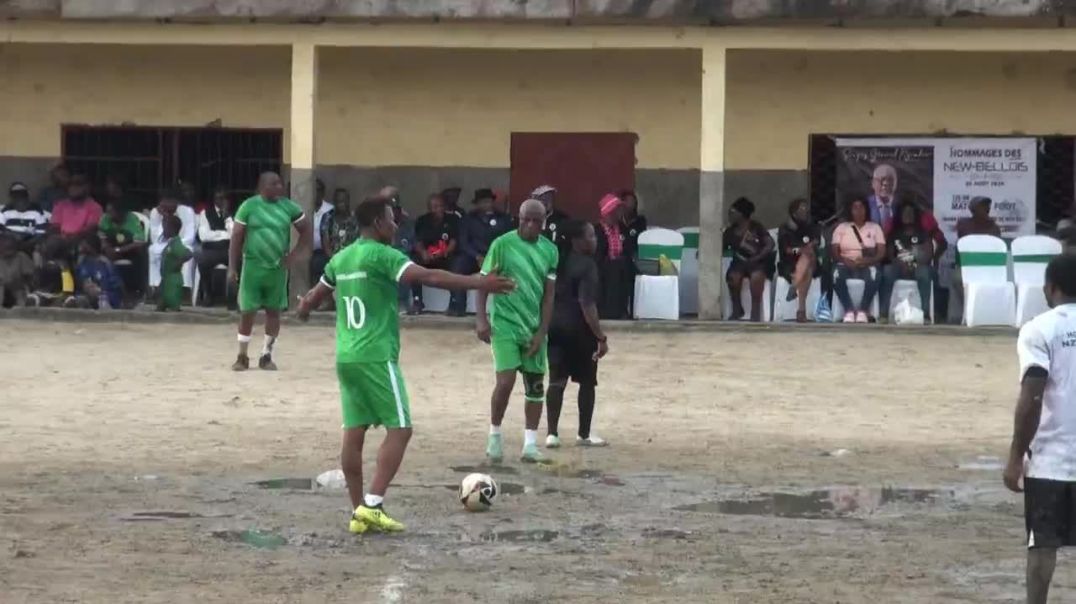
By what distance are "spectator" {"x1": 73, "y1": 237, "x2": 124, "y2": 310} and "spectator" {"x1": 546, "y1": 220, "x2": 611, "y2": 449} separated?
10.6 meters

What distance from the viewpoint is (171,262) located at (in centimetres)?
2261

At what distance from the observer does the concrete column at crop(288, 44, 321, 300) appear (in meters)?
22.7

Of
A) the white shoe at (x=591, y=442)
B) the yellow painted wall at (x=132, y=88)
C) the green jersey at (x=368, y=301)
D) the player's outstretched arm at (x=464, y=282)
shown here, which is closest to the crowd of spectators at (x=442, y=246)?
the yellow painted wall at (x=132, y=88)

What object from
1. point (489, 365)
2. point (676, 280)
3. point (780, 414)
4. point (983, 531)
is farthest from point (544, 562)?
point (676, 280)

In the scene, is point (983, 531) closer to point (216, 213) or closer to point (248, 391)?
point (248, 391)

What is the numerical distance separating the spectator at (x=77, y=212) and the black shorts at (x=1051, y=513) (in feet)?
54.7

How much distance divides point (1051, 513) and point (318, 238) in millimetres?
16385

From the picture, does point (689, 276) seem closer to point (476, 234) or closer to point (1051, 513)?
point (476, 234)

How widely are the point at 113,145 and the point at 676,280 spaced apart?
24.6 feet

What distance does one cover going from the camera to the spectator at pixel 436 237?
22.3m

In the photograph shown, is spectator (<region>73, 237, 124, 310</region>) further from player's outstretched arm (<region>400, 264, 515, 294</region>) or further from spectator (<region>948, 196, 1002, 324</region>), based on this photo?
player's outstretched arm (<region>400, 264, 515, 294</region>)

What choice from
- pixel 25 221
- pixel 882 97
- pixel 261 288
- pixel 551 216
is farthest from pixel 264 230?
pixel 882 97

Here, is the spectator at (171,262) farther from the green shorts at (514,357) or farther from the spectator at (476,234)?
the green shorts at (514,357)

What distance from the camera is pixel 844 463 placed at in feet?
41.8
